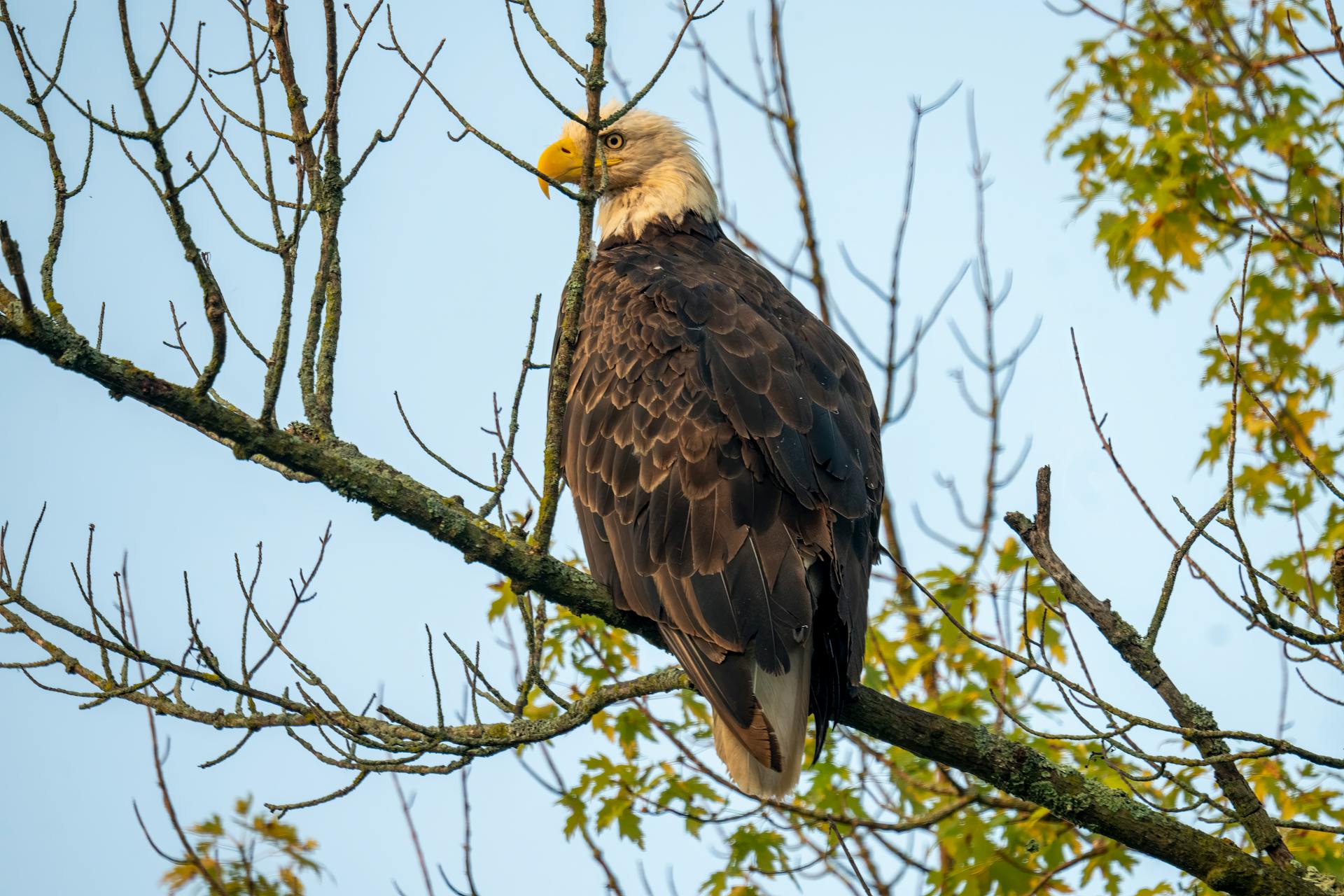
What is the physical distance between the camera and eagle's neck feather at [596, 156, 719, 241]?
251 inches

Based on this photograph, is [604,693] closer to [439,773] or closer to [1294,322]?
[439,773]

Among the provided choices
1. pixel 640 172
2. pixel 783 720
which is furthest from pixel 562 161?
pixel 783 720

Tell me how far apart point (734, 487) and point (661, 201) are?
2444mm

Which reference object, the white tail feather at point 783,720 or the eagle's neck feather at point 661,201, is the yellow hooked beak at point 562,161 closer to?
the eagle's neck feather at point 661,201

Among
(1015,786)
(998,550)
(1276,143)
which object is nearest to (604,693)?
(1015,786)

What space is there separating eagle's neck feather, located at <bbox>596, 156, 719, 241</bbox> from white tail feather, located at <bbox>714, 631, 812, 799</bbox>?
276cm

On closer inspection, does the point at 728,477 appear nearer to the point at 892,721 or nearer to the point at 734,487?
the point at 734,487

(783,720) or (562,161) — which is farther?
(562,161)

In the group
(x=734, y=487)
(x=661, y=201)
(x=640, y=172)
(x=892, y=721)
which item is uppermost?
(x=640, y=172)

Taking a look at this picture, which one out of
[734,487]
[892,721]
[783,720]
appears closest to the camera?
[892,721]

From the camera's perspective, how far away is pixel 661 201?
6434 mm

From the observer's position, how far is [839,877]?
5555mm

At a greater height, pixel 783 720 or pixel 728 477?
pixel 728 477

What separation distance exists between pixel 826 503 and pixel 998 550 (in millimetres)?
2106
